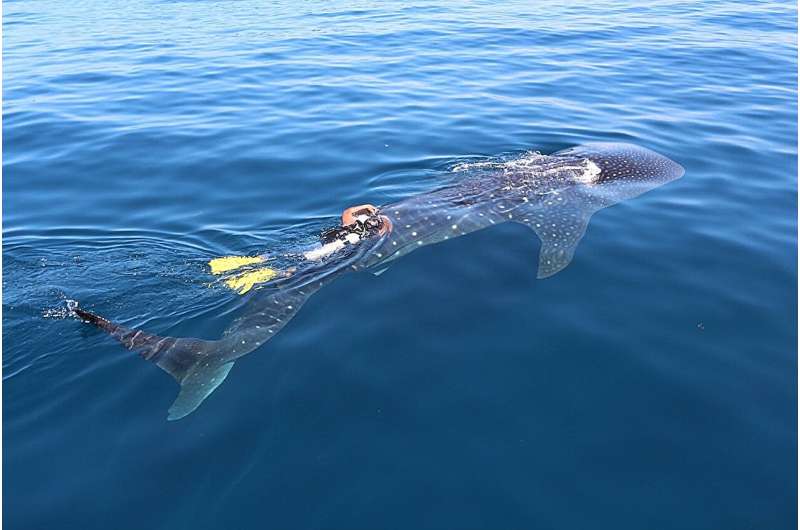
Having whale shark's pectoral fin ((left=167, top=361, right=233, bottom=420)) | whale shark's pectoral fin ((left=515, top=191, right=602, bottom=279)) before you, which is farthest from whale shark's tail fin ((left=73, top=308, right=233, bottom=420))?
whale shark's pectoral fin ((left=515, top=191, right=602, bottom=279))

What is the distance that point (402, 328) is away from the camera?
311 inches

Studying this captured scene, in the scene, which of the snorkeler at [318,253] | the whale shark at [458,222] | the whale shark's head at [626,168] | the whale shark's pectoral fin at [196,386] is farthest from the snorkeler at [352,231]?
the whale shark's head at [626,168]

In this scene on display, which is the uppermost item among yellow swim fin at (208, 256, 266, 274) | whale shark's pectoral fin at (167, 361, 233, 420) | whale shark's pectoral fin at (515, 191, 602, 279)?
whale shark's pectoral fin at (515, 191, 602, 279)

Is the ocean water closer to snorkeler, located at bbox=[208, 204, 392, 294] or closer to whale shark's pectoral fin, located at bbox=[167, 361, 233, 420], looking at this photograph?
whale shark's pectoral fin, located at bbox=[167, 361, 233, 420]

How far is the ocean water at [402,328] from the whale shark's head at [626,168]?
1.44ft

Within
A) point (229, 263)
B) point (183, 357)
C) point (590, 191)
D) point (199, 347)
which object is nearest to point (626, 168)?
point (590, 191)

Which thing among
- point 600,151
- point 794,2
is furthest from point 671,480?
point 794,2

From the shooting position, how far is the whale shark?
Answer: 717 cm

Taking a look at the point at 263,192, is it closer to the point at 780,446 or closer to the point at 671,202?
the point at 671,202

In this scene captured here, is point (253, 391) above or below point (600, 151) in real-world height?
below

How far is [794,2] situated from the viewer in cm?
3175

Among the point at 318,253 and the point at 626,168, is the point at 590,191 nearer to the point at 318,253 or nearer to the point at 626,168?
the point at 626,168

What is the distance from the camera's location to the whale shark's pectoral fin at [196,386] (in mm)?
6457

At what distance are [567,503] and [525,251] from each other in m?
4.88
